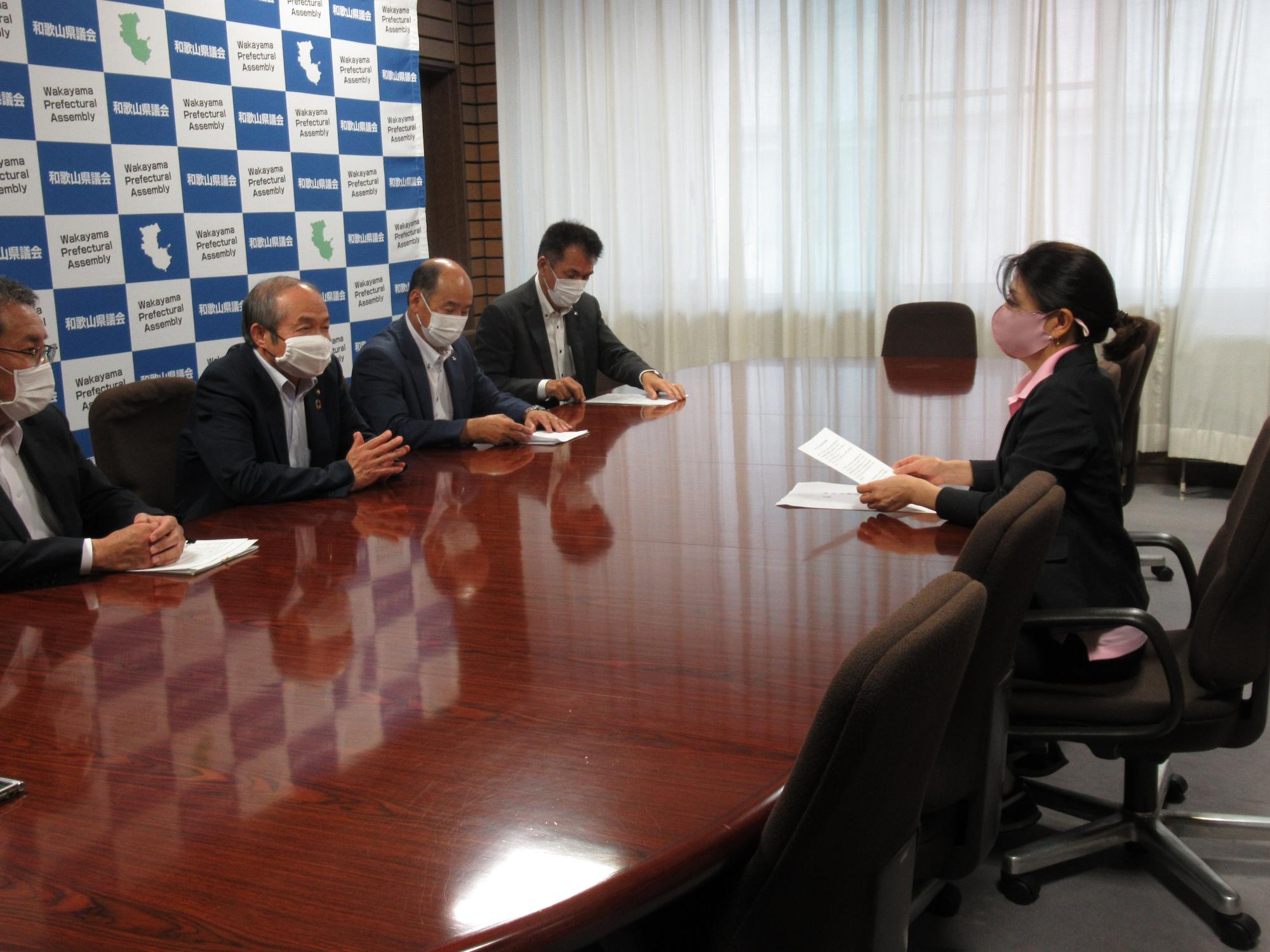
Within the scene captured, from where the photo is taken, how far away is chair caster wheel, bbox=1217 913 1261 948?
2119mm

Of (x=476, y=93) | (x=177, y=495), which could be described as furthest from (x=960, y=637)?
(x=476, y=93)

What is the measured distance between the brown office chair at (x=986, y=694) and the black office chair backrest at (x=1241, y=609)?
18.7 inches

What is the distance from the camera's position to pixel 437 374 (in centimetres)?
367

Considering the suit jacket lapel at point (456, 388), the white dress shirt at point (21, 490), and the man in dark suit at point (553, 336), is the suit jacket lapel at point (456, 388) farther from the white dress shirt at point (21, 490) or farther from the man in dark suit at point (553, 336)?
the white dress shirt at point (21, 490)

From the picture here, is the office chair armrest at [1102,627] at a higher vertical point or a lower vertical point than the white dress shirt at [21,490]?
lower

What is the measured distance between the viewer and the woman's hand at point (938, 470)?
2.56 meters

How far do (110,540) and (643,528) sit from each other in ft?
3.35

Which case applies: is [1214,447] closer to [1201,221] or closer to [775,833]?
[1201,221]

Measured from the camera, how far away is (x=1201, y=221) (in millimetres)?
5414

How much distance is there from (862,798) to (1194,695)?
1310mm

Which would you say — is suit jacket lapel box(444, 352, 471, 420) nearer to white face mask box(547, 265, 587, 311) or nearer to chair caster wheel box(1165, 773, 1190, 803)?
white face mask box(547, 265, 587, 311)

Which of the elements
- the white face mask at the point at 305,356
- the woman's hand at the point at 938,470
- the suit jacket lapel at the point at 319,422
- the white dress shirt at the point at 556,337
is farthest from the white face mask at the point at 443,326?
the woman's hand at the point at 938,470

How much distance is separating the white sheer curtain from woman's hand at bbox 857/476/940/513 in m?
3.76

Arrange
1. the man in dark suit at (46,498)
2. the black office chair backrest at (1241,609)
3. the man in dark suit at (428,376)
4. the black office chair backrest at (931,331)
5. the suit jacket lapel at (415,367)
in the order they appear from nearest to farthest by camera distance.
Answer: the black office chair backrest at (1241,609) → the man in dark suit at (46,498) → the man in dark suit at (428,376) → the suit jacket lapel at (415,367) → the black office chair backrest at (931,331)
